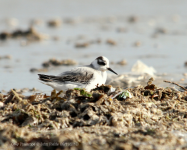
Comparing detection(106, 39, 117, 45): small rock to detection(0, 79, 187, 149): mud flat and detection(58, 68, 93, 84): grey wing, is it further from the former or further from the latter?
detection(0, 79, 187, 149): mud flat

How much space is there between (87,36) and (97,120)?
10.1 metres

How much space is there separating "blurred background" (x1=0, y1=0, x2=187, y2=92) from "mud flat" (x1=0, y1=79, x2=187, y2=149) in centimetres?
266

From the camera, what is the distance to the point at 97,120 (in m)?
4.56

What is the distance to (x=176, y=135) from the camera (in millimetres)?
4250

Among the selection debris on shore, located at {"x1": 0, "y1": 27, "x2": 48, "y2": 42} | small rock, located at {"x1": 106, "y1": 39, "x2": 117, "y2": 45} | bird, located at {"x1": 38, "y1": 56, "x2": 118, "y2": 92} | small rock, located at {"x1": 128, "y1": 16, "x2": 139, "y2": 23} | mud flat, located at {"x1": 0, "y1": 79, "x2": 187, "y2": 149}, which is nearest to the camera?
mud flat, located at {"x1": 0, "y1": 79, "x2": 187, "y2": 149}

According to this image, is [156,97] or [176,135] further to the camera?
[156,97]

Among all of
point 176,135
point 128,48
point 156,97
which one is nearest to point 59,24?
point 128,48

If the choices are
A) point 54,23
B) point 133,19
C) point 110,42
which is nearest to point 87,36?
point 110,42

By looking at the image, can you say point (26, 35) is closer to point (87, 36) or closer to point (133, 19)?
point (87, 36)

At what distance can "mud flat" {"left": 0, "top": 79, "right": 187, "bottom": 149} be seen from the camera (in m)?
3.83

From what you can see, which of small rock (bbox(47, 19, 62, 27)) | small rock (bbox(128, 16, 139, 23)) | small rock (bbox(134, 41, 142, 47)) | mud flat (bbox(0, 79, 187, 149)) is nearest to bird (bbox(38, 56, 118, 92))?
mud flat (bbox(0, 79, 187, 149))

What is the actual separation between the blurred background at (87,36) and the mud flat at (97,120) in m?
2.66

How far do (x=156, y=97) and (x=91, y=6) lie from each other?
54.1 ft

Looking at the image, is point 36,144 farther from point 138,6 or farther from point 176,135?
point 138,6
